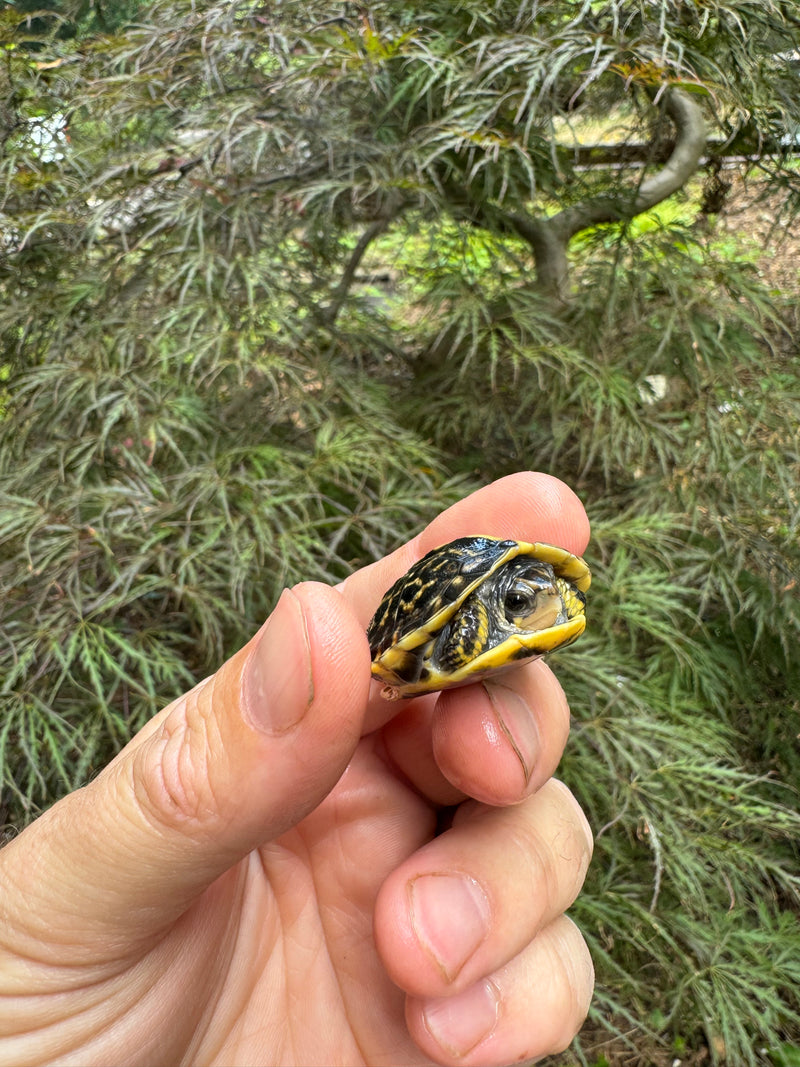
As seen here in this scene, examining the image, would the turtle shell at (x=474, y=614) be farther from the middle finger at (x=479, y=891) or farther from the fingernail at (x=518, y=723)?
the middle finger at (x=479, y=891)

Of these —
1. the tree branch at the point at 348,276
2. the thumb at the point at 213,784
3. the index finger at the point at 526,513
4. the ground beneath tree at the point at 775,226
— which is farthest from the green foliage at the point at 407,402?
the thumb at the point at 213,784

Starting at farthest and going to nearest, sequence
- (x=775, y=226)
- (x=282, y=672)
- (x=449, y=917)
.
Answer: (x=775, y=226), (x=449, y=917), (x=282, y=672)

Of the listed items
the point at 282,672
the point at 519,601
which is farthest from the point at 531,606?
the point at 282,672

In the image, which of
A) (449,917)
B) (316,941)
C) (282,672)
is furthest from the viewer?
(316,941)

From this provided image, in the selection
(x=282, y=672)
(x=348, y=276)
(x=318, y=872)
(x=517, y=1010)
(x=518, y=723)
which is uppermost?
(x=282, y=672)

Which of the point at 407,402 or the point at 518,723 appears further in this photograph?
the point at 407,402

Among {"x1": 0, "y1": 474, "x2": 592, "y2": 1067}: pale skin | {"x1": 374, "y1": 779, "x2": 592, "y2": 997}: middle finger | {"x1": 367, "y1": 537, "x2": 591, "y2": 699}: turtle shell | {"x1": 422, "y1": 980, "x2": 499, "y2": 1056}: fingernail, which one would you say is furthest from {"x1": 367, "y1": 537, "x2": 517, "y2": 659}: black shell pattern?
{"x1": 422, "y1": 980, "x2": 499, "y2": 1056}: fingernail

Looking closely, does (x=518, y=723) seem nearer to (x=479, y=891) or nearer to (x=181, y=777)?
(x=479, y=891)

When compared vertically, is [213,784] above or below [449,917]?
above
